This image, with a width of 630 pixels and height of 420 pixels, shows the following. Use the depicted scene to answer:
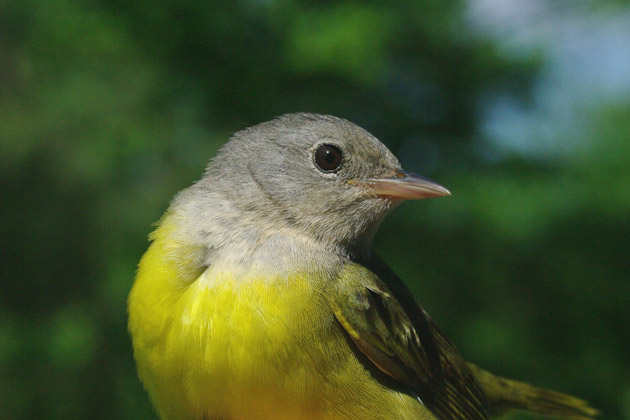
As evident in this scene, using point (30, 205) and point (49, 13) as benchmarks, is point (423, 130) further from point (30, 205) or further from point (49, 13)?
point (30, 205)

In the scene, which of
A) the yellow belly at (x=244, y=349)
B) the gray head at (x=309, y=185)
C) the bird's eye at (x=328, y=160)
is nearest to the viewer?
the yellow belly at (x=244, y=349)

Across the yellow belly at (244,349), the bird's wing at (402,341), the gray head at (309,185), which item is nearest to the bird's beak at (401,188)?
the gray head at (309,185)

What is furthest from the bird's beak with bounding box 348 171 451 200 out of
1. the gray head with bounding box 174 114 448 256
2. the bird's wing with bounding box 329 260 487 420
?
the bird's wing with bounding box 329 260 487 420

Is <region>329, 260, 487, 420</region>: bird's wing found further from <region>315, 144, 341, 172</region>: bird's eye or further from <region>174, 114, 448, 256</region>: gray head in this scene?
<region>315, 144, 341, 172</region>: bird's eye

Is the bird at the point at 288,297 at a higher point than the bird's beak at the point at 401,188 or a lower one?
lower

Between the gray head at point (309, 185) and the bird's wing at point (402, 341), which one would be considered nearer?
the bird's wing at point (402, 341)

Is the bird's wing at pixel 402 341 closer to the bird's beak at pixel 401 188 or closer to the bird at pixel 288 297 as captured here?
the bird at pixel 288 297

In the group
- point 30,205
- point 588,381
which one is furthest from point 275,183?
point 30,205
